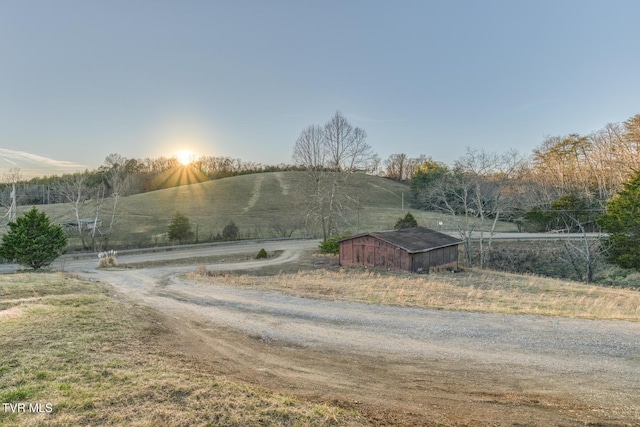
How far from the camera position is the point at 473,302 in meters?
13.8

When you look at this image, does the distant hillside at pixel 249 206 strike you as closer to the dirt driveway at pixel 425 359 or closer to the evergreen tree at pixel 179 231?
the evergreen tree at pixel 179 231

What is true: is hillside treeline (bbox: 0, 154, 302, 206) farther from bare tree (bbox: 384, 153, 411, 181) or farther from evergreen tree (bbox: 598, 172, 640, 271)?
evergreen tree (bbox: 598, 172, 640, 271)

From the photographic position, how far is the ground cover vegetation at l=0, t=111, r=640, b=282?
35562mm

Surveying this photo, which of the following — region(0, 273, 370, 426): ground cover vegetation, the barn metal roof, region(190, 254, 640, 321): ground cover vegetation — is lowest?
region(190, 254, 640, 321): ground cover vegetation

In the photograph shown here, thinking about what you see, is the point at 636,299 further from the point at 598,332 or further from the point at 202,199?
the point at 202,199

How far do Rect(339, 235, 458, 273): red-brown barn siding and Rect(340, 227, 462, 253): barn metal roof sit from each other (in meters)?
0.31

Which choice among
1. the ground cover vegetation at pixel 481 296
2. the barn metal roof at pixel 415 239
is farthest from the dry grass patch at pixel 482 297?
the barn metal roof at pixel 415 239

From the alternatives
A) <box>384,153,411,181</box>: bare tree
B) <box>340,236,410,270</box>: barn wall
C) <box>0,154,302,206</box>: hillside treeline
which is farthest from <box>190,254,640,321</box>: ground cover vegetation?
<box>384,153,411,181</box>: bare tree

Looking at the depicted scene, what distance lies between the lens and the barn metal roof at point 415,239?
27591 mm

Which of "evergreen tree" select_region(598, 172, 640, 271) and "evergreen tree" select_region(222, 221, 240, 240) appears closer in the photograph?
"evergreen tree" select_region(598, 172, 640, 271)

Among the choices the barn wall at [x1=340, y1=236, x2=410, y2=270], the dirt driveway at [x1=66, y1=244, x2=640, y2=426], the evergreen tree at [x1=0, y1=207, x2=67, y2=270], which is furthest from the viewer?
the barn wall at [x1=340, y1=236, x2=410, y2=270]

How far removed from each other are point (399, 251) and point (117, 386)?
23306 millimetres

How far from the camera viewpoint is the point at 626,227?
30.4m

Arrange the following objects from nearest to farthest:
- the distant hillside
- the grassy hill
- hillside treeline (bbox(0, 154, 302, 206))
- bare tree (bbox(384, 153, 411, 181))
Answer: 1. the grassy hill
2. the distant hillside
3. hillside treeline (bbox(0, 154, 302, 206))
4. bare tree (bbox(384, 153, 411, 181))
